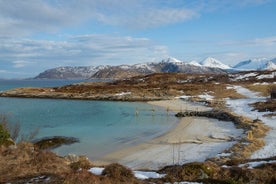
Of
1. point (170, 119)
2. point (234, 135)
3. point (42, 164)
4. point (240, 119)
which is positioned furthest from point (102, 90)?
point (42, 164)

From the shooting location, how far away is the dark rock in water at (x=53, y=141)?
2505cm

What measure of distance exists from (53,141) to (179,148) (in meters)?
10.4

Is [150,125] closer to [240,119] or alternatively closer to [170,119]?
[170,119]

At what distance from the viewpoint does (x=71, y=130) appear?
33312 millimetres

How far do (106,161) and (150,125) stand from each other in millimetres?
15051

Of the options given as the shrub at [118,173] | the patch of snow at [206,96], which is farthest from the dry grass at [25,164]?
the patch of snow at [206,96]

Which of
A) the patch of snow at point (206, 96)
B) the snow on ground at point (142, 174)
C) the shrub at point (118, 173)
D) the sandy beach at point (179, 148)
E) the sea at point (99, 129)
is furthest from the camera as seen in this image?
the patch of snow at point (206, 96)

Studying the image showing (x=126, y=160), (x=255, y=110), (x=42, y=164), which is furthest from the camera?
(x=255, y=110)

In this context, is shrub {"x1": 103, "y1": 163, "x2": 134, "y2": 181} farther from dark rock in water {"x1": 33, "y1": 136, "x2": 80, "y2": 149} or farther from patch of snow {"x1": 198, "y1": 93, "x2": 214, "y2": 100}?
patch of snow {"x1": 198, "y1": 93, "x2": 214, "y2": 100}

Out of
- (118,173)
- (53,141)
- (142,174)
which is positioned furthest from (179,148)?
(118,173)

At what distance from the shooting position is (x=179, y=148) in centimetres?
2252

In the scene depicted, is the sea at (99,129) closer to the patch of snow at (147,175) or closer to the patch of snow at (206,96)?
the patch of snow at (147,175)

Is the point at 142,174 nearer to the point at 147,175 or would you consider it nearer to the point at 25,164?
the point at 147,175

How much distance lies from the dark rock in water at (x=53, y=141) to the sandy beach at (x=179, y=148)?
551 cm
